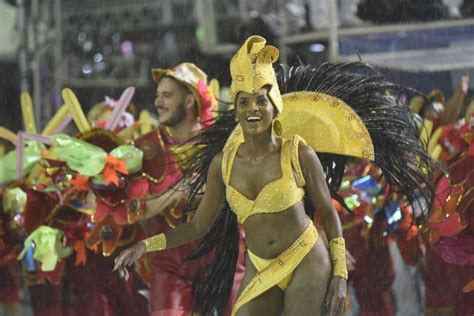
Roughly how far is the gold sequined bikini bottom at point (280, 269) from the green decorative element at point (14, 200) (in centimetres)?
407

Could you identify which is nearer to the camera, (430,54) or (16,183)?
(16,183)

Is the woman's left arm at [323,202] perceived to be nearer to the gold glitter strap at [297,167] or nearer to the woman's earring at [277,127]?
the gold glitter strap at [297,167]

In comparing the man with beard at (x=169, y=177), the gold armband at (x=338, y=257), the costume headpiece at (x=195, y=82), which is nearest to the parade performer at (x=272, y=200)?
the gold armband at (x=338, y=257)

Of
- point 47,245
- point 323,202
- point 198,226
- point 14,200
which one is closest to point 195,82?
point 47,245

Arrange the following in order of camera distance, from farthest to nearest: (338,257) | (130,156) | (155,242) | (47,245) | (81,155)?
(47,245) → (130,156) → (81,155) → (155,242) → (338,257)

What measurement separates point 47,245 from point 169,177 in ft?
3.99

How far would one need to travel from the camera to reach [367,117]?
16.8 feet

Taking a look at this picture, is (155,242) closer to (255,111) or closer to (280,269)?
(280,269)

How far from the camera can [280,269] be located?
4.38 meters

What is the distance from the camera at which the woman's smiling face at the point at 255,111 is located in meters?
4.40

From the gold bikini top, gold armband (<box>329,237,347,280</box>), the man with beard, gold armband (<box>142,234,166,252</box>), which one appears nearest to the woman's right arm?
gold armband (<box>142,234,166,252</box>)

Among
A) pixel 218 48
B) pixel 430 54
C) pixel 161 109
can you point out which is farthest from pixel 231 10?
pixel 161 109

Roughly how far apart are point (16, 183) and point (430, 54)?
4.16 meters

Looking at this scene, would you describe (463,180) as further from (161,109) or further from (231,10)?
(231,10)
